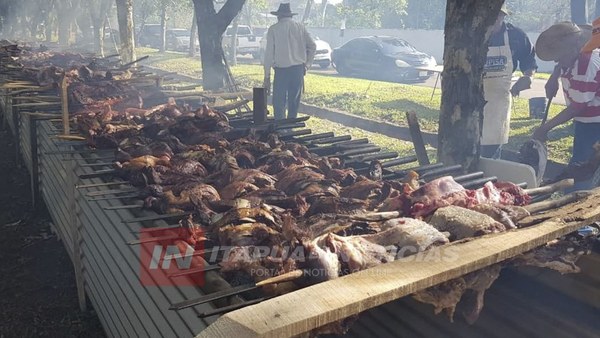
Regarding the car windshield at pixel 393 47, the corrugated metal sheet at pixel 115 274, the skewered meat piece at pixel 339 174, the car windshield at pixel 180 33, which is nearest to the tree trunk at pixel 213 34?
the corrugated metal sheet at pixel 115 274

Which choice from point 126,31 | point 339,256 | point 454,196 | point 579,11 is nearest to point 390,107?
point 579,11

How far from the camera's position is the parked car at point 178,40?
145ft

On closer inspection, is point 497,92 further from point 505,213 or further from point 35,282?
point 35,282

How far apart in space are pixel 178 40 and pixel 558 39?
4180 cm

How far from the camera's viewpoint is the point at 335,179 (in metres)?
4.28

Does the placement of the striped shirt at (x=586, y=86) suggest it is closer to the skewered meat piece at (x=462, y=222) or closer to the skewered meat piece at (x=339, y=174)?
the skewered meat piece at (x=339, y=174)

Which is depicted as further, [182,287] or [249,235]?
[249,235]

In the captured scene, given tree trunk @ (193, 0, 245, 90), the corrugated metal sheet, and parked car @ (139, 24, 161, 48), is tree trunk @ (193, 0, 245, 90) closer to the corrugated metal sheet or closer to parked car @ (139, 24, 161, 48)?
the corrugated metal sheet

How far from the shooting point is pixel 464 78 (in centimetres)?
541

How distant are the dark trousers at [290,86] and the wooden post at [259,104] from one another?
4002 millimetres

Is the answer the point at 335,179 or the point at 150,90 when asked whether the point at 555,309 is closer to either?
the point at 335,179

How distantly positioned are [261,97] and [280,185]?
2.84 m

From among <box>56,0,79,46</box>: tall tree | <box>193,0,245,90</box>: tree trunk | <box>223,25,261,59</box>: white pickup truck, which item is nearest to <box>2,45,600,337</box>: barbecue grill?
<box>193,0,245,90</box>: tree trunk

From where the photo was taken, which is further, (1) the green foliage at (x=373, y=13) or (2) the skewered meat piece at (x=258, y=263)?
(1) the green foliage at (x=373, y=13)
